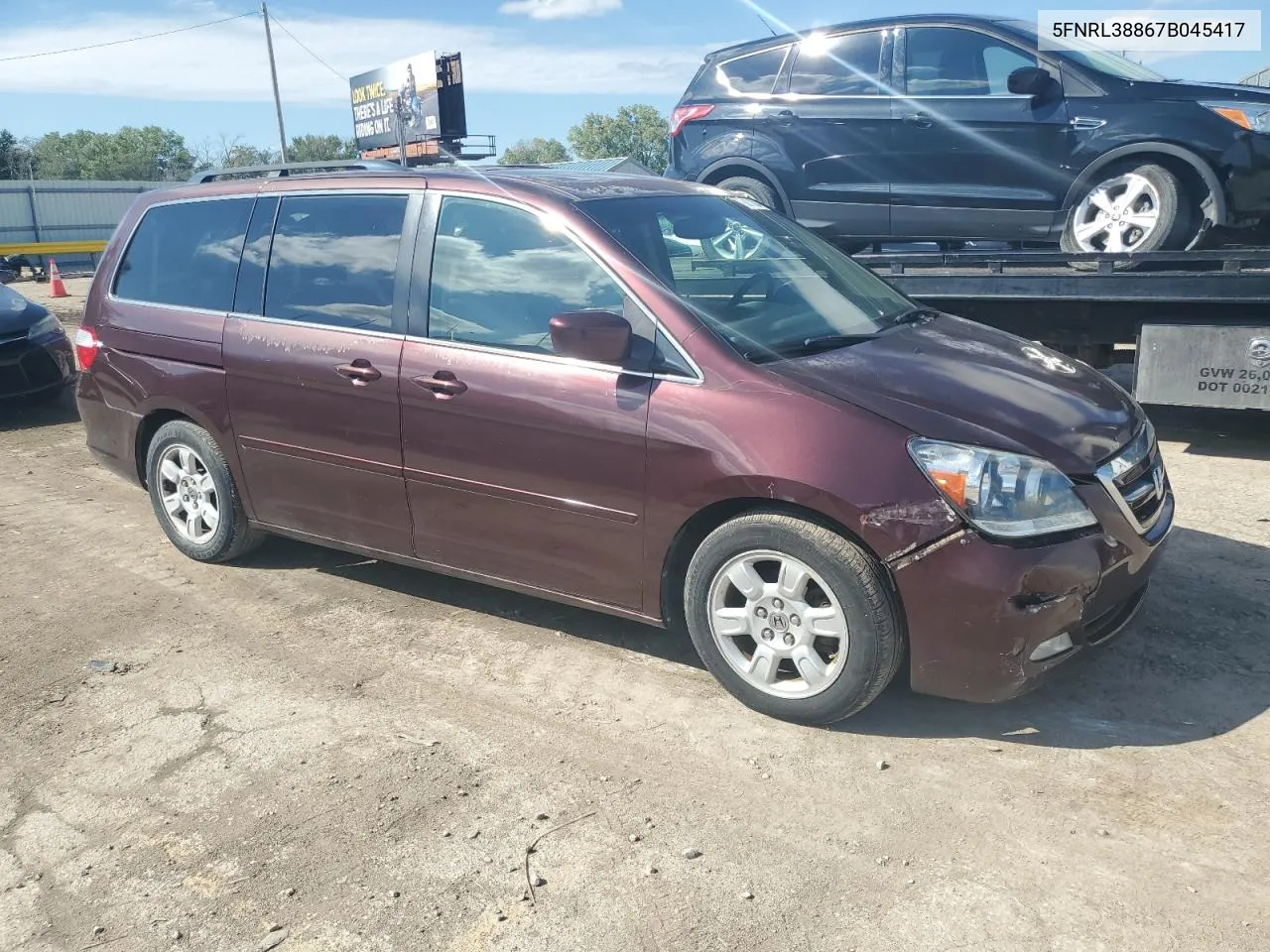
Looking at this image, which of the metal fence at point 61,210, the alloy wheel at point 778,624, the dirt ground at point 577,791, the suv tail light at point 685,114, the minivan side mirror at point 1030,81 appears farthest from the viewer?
the metal fence at point 61,210

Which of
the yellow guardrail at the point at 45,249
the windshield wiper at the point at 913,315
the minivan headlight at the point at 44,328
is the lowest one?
the yellow guardrail at the point at 45,249

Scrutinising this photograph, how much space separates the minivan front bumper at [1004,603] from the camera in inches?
128

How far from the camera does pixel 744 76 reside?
8367mm

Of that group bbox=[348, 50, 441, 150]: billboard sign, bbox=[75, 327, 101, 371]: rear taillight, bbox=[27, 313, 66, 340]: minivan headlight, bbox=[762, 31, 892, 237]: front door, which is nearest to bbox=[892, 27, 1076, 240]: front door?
bbox=[762, 31, 892, 237]: front door

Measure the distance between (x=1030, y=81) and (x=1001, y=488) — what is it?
5.02 m

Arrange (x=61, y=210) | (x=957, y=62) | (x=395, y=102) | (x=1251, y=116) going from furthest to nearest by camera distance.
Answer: (x=395, y=102) → (x=61, y=210) → (x=957, y=62) → (x=1251, y=116)

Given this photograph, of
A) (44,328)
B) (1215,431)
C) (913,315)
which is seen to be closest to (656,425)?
(913,315)

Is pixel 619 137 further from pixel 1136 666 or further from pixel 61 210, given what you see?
pixel 1136 666

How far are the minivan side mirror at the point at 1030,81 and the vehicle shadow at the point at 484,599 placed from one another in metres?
4.88

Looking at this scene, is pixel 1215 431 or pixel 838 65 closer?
pixel 1215 431

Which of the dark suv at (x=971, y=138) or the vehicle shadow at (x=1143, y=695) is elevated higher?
the dark suv at (x=971, y=138)

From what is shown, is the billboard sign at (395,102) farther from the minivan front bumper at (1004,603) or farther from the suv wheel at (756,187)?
the minivan front bumper at (1004,603)

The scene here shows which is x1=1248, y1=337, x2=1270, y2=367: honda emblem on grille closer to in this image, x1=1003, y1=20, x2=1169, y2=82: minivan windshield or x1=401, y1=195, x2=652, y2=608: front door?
x1=1003, y1=20, x2=1169, y2=82: minivan windshield

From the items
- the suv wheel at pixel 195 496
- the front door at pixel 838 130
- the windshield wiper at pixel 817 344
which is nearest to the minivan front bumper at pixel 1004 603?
the windshield wiper at pixel 817 344
